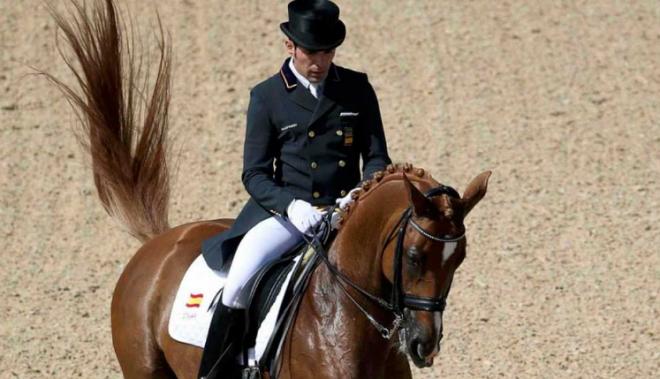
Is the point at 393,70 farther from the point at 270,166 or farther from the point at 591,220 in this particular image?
the point at 270,166

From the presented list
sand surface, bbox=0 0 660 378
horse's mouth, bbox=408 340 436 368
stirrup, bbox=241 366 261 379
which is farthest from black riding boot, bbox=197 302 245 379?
Answer: sand surface, bbox=0 0 660 378

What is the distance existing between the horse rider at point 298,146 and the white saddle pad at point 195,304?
0.96ft

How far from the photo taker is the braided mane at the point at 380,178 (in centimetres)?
525

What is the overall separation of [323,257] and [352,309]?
0.28 m

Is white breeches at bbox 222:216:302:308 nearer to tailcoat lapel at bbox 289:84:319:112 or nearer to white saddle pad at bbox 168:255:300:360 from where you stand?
white saddle pad at bbox 168:255:300:360

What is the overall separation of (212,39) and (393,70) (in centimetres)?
219

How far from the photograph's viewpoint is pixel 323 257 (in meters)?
5.56

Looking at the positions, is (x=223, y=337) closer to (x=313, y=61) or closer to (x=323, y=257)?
(x=323, y=257)

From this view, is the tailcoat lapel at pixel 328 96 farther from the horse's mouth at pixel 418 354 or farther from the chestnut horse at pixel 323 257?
the horse's mouth at pixel 418 354

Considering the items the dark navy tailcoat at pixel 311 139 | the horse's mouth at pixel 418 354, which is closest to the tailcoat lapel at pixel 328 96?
the dark navy tailcoat at pixel 311 139

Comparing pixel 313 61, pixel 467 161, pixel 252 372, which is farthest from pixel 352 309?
pixel 467 161

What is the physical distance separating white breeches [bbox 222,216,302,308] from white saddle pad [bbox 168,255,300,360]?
1.14 feet

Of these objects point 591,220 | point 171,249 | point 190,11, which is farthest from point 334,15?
point 190,11

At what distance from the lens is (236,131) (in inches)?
507
